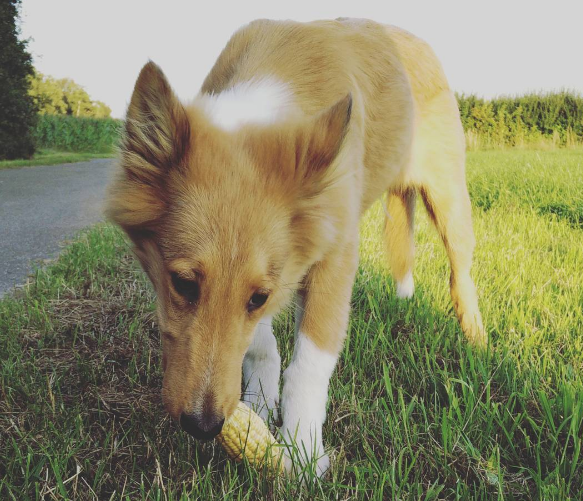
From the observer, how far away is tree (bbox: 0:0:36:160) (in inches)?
595

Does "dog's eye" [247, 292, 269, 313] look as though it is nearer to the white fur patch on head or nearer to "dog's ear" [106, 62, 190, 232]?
"dog's ear" [106, 62, 190, 232]

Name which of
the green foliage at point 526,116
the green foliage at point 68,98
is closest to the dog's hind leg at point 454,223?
the green foliage at point 526,116

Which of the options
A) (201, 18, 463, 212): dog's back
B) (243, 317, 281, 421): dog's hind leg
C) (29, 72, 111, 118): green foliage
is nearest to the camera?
(201, 18, 463, 212): dog's back

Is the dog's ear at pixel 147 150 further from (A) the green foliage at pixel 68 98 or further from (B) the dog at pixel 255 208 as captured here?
(A) the green foliage at pixel 68 98

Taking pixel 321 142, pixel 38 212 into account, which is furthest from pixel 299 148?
pixel 38 212

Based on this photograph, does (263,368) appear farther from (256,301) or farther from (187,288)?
(187,288)

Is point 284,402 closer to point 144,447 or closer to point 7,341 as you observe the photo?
point 144,447

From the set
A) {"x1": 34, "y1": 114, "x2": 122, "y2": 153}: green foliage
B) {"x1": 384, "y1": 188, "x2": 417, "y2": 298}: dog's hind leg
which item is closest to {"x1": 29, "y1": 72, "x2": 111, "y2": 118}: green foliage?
{"x1": 34, "y1": 114, "x2": 122, "y2": 153}: green foliage

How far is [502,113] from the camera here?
28719 millimetres

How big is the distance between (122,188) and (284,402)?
111cm

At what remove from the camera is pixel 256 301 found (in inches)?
76.7

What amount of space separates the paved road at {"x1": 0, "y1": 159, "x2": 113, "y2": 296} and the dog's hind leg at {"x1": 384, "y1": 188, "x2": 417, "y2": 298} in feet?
6.81

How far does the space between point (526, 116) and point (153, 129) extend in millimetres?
31073

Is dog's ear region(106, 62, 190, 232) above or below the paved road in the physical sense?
above
